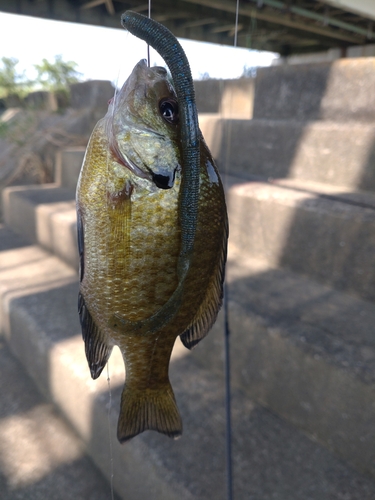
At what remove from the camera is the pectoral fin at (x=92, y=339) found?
1.81 ft

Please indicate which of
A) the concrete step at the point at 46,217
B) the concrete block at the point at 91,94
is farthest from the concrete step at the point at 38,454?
the concrete block at the point at 91,94

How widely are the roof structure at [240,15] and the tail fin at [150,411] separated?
3867 mm

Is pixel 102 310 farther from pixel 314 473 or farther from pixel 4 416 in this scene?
pixel 4 416

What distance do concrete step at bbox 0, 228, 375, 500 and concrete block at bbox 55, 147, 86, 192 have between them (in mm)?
1716

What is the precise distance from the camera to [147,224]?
1.59 ft

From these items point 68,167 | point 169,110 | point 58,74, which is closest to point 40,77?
point 58,74

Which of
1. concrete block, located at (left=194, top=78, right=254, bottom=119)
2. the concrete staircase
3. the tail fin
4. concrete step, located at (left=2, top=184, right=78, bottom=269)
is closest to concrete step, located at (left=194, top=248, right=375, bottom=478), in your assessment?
the concrete staircase

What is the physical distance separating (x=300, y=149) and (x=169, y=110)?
197cm

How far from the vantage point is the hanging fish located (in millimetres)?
471

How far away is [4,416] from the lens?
205 cm

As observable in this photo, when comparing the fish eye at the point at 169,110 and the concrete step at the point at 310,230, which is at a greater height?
the fish eye at the point at 169,110

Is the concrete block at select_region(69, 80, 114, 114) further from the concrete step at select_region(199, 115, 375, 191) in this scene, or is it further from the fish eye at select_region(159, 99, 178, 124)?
the fish eye at select_region(159, 99, 178, 124)

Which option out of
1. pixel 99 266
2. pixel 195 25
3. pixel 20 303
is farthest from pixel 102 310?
pixel 195 25

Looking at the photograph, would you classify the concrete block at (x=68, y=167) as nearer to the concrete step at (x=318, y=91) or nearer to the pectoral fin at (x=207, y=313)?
the concrete step at (x=318, y=91)
